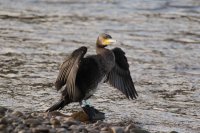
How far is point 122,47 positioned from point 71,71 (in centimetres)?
504

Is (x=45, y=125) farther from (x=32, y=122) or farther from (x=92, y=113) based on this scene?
(x=92, y=113)

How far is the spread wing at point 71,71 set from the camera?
9.12m

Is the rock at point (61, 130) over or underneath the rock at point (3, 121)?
underneath

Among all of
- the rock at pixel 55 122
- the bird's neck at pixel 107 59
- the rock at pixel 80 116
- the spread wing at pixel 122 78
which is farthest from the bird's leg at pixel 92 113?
the rock at pixel 55 122

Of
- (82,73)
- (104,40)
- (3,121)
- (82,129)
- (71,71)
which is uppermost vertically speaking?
(104,40)

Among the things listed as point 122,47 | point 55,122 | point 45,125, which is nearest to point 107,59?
point 55,122

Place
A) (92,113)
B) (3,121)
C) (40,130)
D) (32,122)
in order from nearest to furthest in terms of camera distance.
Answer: (40,130)
(3,121)
(32,122)
(92,113)

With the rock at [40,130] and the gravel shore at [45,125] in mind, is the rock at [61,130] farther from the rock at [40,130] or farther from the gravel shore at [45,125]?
the rock at [40,130]

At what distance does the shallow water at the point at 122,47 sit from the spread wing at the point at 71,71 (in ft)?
2.48

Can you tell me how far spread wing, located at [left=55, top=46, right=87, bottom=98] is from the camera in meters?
9.12

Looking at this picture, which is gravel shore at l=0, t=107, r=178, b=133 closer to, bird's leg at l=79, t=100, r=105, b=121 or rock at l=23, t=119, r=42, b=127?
rock at l=23, t=119, r=42, b=127

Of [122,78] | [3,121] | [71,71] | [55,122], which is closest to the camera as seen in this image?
[3,121]

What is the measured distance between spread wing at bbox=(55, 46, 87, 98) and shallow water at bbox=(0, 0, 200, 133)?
2.48ft

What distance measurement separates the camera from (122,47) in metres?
14.1
